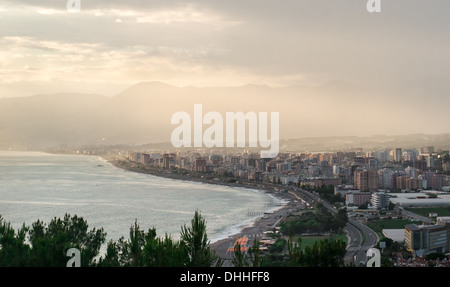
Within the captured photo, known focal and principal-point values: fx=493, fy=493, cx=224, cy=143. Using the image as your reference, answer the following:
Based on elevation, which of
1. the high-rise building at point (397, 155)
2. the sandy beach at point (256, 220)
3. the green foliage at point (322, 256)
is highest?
the green foliage at point (322, 256)

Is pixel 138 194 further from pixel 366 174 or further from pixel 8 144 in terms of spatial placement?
pixel 8 144

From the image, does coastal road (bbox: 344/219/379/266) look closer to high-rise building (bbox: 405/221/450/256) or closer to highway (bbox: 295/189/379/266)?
highway (bbox: 295/189/379/266)

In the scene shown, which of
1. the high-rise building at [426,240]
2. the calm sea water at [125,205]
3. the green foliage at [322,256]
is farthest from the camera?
the calm sea water at [125,205]

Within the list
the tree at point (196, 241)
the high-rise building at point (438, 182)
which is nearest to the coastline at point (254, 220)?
the tree at point (196, 241)

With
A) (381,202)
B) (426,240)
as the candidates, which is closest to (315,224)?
(426,240)

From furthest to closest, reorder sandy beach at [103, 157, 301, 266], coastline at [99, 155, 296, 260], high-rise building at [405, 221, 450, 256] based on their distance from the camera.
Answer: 1. coastline at [99, 155, 296, 260]
2. sandy beach at [103, 157, 301, 266]
3. high-rise building at [405, 221, 450, 256]

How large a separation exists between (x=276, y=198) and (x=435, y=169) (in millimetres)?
5767

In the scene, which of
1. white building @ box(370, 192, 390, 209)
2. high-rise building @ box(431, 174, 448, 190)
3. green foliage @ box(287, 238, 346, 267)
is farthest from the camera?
high-rise building @ box(431, 174, 448, 190)

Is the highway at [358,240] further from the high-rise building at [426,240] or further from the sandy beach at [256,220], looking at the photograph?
the sandy beach at [256,220]

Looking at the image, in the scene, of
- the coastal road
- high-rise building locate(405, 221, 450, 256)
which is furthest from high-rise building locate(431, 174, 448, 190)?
high-rise building locate(405, 221, 450, 256)

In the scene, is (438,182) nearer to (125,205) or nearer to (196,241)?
(125,205)

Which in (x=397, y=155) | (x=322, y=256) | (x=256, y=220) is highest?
(x=322, y=256)

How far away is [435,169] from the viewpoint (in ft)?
44.3
